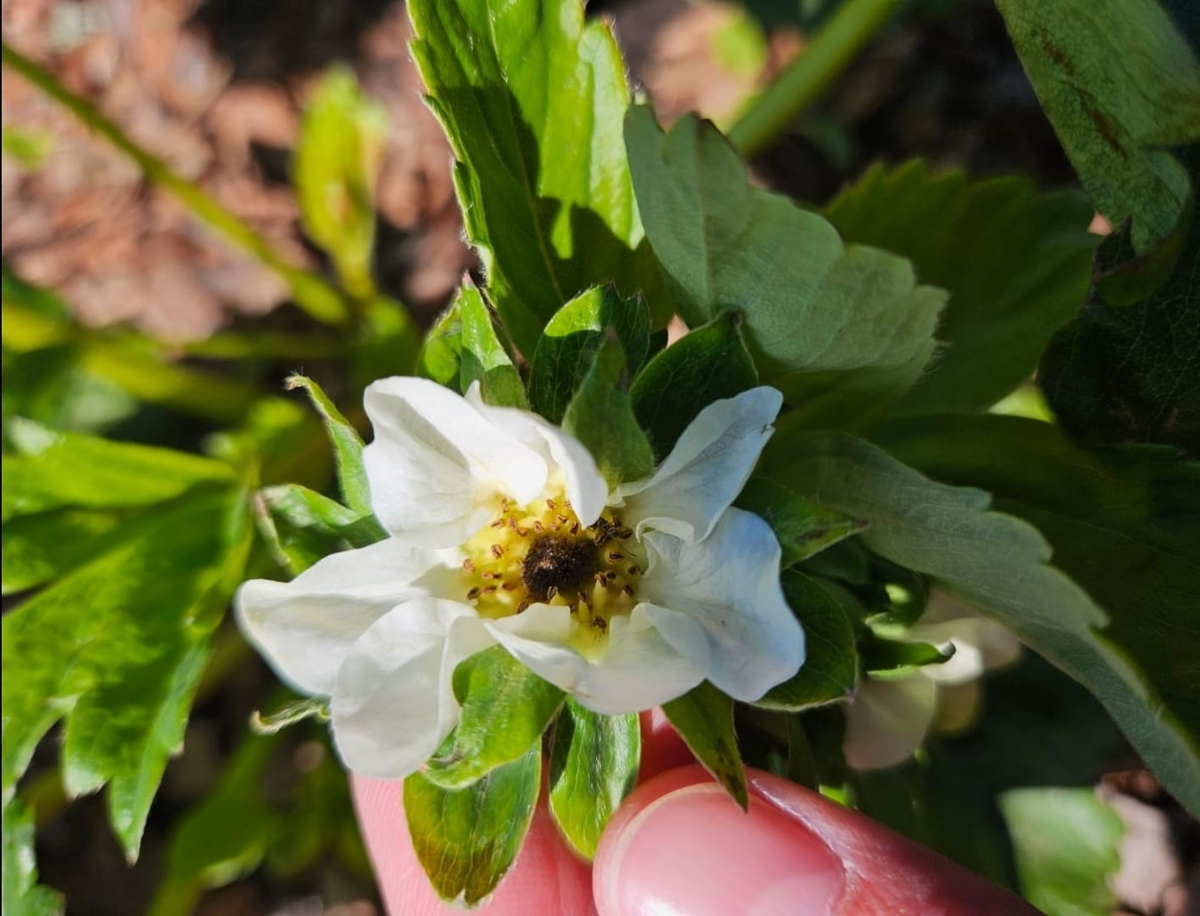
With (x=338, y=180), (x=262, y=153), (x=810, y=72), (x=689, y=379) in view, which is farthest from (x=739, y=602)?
(x=262, y=153)

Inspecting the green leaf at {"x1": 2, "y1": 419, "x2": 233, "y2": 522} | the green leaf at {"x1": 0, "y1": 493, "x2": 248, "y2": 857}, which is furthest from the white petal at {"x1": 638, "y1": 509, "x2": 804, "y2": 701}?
the green leaf at {"x1": 2, "y1": 419, "x2": 233, "y2": 522}

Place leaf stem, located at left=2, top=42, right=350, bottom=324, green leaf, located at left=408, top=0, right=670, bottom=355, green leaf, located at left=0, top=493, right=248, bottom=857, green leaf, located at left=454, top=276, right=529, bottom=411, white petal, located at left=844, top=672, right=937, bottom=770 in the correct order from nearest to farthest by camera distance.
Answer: green leaf, located at left=454, top=276, right=529, bottom=411 < green leaf, located at left=408, top=0, right=670, bottom=355 < white petal, located at left=844, top=672, right=937, bottom=770 < green leaf, located at left=0, top=493, right=248, bottom=857 < leaf stem, located at left=2, top=42, right=350, bottom=324

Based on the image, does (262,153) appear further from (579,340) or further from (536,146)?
(579,340)

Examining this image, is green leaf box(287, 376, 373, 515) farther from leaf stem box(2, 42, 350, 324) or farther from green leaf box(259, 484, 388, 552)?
leaf stem box(2, 42, 350, 324)

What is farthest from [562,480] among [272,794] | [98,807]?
[98,807]

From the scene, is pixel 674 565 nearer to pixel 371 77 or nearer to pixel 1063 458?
pixel 1063 458

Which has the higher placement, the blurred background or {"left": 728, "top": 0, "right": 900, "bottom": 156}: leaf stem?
{"left": 728, "top": 0, "right": 900, "bottom": 156}: leaf stem

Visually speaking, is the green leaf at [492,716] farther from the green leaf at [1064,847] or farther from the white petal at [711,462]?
the green leaf at [1064,847]
